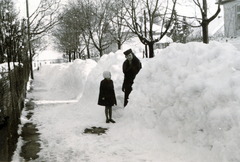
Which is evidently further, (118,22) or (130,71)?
(118,22)

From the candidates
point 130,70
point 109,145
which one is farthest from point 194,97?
point 130,70

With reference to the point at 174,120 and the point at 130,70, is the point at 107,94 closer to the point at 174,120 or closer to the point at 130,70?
A: the point at 130,70

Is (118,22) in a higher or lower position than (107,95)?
higher

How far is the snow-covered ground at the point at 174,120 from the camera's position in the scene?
147 inches

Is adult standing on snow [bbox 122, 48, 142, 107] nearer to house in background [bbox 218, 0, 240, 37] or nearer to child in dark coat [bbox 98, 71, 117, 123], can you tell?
child in dark coat [bbox 98, 71, 117, 123]

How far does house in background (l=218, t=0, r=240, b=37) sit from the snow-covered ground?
63.9ft

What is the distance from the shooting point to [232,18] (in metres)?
23.1

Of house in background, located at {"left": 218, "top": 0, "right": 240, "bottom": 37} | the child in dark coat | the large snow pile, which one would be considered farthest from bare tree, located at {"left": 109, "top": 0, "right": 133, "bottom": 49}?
the large snow pile

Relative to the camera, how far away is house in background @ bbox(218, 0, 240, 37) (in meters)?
22.6

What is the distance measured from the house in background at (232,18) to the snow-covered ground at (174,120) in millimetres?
19478

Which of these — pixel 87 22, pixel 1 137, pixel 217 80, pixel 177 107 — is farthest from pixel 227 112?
pixel 87 22

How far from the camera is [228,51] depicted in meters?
4.54

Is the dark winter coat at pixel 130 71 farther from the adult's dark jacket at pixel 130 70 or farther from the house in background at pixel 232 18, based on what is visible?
the house in background at pixel 232 18

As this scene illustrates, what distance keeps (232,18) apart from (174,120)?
21.6 m
